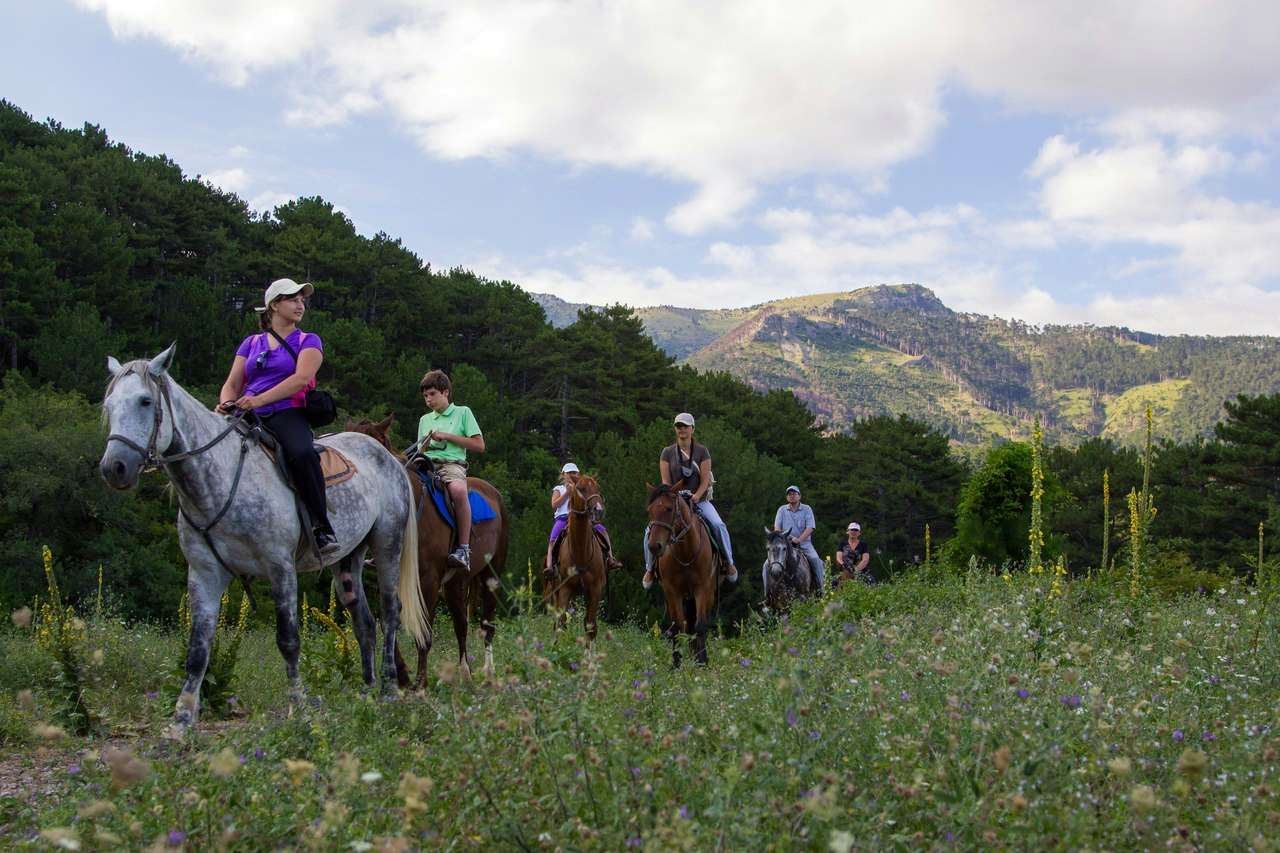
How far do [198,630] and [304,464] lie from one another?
4.00ft

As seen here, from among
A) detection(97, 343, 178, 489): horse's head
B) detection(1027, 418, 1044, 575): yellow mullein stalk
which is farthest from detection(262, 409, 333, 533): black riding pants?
detection(1027, 418, 1044, 575): yellow mullein stalk

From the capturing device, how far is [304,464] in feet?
20.7

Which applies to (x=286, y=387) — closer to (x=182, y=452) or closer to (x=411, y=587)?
(x=182, y=452)

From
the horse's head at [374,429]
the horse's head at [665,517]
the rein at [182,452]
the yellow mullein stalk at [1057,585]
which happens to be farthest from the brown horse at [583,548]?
the rein at [182,452]

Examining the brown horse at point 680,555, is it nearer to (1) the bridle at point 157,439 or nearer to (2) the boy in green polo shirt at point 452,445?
(2) the boy in green polo shirt at point 452,445

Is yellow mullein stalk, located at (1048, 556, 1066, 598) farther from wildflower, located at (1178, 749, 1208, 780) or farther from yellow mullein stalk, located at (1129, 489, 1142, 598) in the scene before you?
wildflower, located at (1178, 749, 1208, 780)

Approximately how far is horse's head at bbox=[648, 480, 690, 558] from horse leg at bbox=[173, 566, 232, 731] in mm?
5449

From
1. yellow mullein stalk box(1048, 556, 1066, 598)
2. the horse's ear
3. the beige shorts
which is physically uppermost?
the horse's ear

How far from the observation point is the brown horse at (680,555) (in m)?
10.8

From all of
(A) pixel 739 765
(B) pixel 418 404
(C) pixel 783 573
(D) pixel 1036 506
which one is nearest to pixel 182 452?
(A) pixel 739 765

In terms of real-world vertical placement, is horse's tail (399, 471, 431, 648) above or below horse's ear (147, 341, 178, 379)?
below

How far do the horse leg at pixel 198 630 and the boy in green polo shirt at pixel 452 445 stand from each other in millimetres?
2691

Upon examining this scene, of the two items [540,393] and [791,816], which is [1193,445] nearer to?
[540,393]

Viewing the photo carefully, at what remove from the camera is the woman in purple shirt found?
20.7 ft
